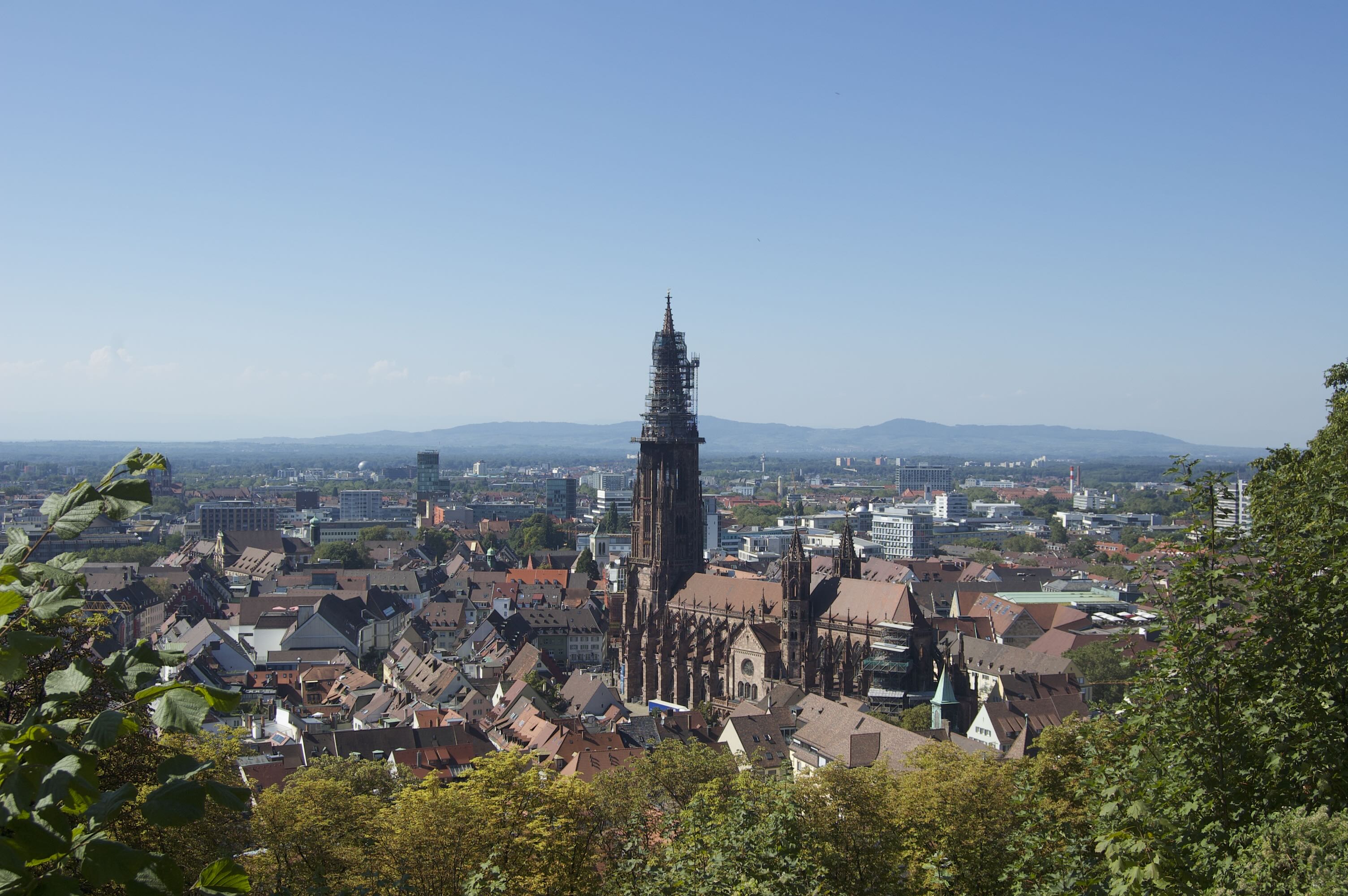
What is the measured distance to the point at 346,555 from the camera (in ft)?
530

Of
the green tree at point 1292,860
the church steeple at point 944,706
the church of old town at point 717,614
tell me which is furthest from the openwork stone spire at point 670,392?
the green tree at point 1292,860

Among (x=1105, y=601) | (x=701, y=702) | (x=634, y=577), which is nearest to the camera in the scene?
(x=701, y=702)

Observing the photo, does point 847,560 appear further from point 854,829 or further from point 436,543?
point 436,543

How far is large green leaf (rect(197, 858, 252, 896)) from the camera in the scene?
6.30 metres

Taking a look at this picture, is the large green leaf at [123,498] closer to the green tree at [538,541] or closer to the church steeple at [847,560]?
the church steeple at [847,560]

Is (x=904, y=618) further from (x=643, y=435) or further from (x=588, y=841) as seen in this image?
(x=588, y=841)

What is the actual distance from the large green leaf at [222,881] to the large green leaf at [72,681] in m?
1.19

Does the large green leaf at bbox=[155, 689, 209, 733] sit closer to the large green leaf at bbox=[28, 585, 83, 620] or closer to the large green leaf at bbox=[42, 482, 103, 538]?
the large green leaf at bbox=[28, 585, 83, 620]

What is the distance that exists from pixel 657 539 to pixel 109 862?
88.0m

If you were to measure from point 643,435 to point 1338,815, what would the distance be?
3207 inches

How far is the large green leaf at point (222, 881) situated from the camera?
6.30 meters

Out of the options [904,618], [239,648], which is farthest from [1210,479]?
[239,648]

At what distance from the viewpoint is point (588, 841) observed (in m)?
29.2

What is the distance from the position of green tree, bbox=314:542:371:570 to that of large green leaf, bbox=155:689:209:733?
15221cm
